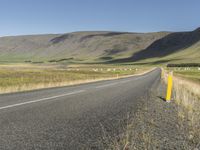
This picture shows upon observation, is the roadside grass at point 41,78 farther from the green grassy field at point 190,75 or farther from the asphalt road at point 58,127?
the green grassy field at point 190,75

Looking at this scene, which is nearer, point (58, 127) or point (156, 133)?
point (156, 133)

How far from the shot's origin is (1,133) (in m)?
5.88

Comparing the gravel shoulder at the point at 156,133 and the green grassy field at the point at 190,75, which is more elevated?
the gravel shoulder at the point at 156,133

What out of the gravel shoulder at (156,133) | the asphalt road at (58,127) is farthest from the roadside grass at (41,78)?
the gravel shoulder at (156,133)

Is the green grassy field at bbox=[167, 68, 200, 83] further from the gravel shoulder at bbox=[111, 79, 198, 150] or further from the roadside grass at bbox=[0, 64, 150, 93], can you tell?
the gravel shoulder at bbox=[111, 79, 198, 150]

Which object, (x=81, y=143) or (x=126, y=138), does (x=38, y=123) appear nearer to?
(x=81, y=143)

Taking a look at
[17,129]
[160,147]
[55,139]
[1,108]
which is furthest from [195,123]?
[1,108]

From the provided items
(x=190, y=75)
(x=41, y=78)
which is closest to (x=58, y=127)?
(x=41, y=78)

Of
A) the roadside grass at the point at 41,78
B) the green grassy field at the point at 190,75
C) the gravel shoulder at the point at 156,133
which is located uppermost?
the gravel shoulder at the point at 156,133

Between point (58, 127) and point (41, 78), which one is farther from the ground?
point (58, 127)

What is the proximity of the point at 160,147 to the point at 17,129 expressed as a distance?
3.13 meters

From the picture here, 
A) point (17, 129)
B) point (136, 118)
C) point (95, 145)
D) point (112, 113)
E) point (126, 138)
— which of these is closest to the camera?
point (95, 145)

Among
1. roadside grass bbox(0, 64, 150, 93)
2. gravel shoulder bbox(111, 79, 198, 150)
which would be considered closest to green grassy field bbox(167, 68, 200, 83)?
roadside grass bbox(0, 64, 150, 93)

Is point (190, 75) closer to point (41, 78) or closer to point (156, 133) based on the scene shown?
point (41, 78)
